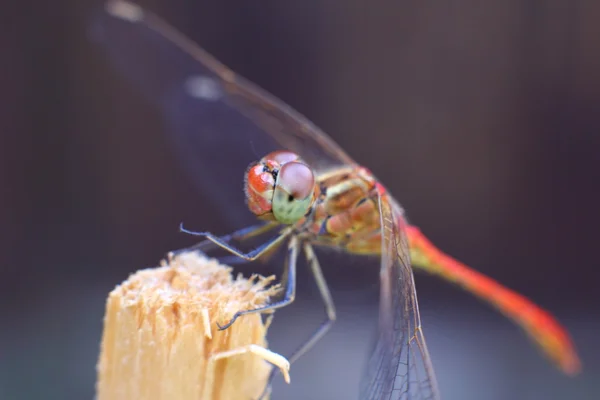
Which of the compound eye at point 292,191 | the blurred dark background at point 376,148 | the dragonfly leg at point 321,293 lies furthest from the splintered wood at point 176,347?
the blurred dark background at point 376,148

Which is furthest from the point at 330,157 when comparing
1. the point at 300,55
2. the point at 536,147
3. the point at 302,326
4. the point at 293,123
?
the point at 536,147

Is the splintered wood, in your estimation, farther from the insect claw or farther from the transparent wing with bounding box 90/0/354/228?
the transparent wing with bounding box 90/0/354/228

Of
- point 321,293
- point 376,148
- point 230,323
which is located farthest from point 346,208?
point 376,148

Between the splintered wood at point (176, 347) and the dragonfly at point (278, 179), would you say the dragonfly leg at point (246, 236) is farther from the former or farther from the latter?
the splintered wood at point (176, 347)

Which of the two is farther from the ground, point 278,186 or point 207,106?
point 207,106

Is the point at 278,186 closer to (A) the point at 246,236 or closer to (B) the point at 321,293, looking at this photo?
(A) the point at 246,236

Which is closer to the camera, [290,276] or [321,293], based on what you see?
[290,276]
